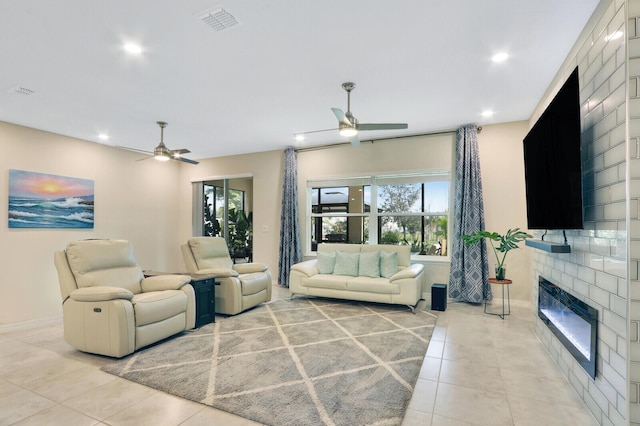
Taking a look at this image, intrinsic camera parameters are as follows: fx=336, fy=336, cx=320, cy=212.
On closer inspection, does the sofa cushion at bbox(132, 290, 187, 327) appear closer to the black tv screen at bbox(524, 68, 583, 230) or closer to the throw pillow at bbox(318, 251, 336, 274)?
the throw pillow at bbox(318, 251, 336, 274)

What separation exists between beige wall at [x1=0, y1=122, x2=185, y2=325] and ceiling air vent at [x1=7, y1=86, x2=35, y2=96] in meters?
1.38

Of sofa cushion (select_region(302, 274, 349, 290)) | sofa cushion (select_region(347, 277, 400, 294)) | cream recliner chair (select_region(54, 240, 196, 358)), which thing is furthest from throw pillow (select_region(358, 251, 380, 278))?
cream recliner chair (select_region(54, 240, 196, 358))

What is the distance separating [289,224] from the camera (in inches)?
258

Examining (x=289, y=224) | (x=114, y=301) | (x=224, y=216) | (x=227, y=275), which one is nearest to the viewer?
(x=114, y=301)

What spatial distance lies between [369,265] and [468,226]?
163cm

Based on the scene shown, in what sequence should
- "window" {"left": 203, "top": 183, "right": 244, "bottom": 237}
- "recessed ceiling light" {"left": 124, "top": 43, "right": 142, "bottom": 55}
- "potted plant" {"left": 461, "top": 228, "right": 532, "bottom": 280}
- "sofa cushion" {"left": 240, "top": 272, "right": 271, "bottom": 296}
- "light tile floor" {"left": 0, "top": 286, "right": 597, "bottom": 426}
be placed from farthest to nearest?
"window" {"left": 203, "top": 183, "right": 244, "bottom": 237} → "sofa cushion" {"left": 240, "top": 272, "right": 271, "bottom": 296} → "potted plant" {"left": 461, "top": 228, "right": 532, "bottom": 280} → "recessed ceiling light" {"left": 124, "top": 43, "right": 142, "bottom": 55} → "light tile floor" {"left": 0, "top": 286, "right": 597, "bottom": 426}

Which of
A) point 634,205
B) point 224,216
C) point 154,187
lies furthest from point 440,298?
point 154,187

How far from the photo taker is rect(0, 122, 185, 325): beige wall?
15.6 feet

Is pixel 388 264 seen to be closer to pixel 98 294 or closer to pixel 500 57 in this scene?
pixel 500 57

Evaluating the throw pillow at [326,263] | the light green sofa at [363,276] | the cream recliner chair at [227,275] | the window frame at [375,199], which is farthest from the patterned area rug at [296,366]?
the window frame at [375,199]

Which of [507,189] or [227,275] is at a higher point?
[507,189]

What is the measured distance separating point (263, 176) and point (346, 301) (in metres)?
3.17

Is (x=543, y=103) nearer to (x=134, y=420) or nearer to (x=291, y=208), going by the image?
(x=291, y=208)

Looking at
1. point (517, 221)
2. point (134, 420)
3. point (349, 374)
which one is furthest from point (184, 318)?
point (517, 221)
